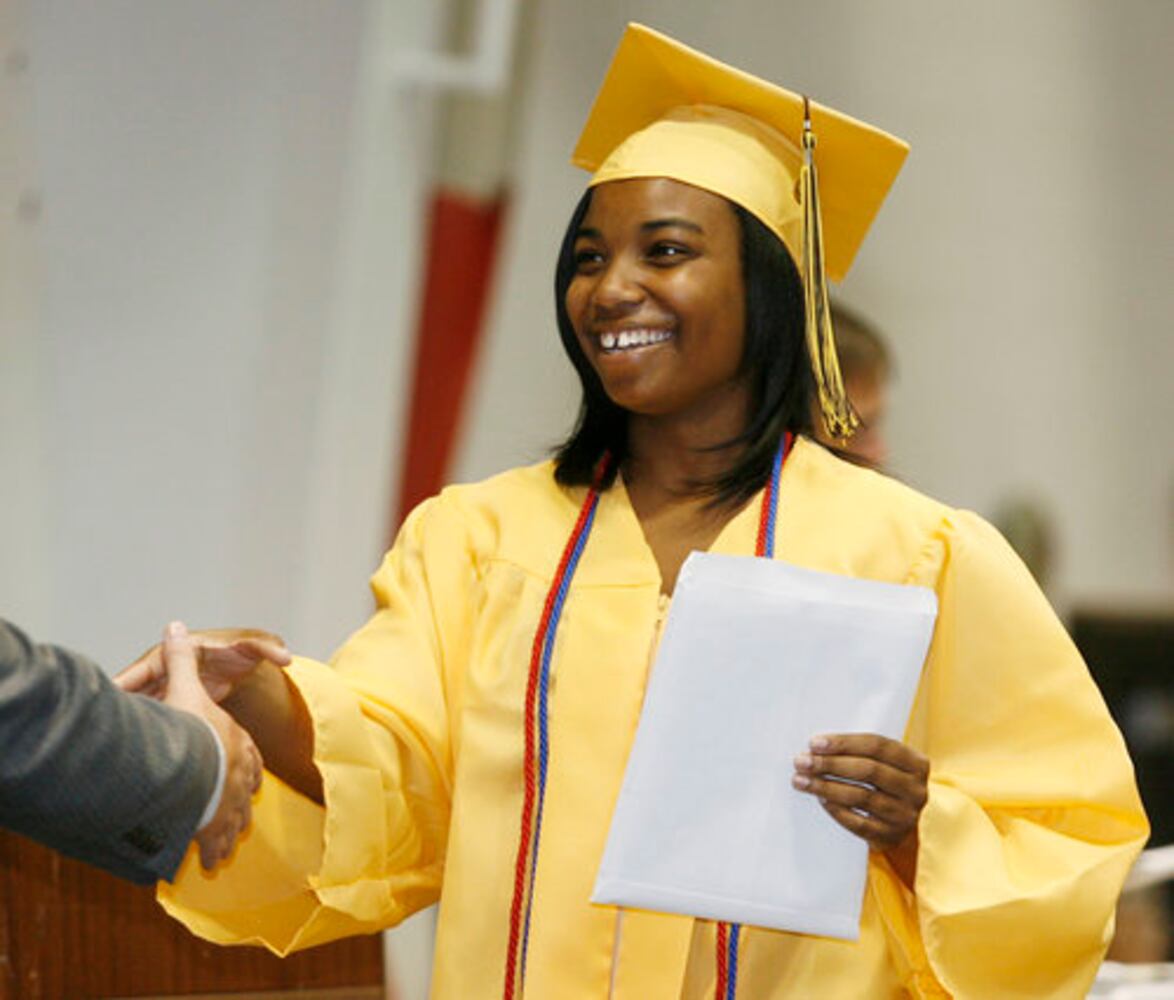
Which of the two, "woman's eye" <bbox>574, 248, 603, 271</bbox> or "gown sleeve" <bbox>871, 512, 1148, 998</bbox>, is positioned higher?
"woman's eye" <bbox>574, 248, 603, 271</bbox>

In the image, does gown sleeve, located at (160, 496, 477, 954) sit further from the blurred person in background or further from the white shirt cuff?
the blurred person in background

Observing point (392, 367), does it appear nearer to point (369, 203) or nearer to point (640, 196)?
point (369, 203)

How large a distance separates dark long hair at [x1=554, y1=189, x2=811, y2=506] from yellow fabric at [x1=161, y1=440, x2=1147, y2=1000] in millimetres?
52

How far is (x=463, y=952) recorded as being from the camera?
2215 mm

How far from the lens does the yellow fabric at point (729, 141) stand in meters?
2.34

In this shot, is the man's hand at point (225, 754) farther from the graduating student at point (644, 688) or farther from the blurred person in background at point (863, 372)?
the blurred person in background at point (863, 372)

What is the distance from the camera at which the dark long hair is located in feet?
7.65

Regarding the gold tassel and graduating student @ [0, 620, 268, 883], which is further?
the gold tassel

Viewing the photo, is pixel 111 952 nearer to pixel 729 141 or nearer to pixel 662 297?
pixel 662 297

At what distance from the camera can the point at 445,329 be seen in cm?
565

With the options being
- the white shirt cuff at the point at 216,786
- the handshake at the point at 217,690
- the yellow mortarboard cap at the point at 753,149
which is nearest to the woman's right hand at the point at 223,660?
the handshake at the point at 217,690

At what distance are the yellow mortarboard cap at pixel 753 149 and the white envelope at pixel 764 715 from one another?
338mm

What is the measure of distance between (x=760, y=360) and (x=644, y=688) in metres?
0.43

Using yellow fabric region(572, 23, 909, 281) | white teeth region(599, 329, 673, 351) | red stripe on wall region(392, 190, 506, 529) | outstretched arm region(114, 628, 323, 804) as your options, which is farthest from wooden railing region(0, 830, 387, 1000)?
→ red stripe on wall region(392, 190, 506, 529)
